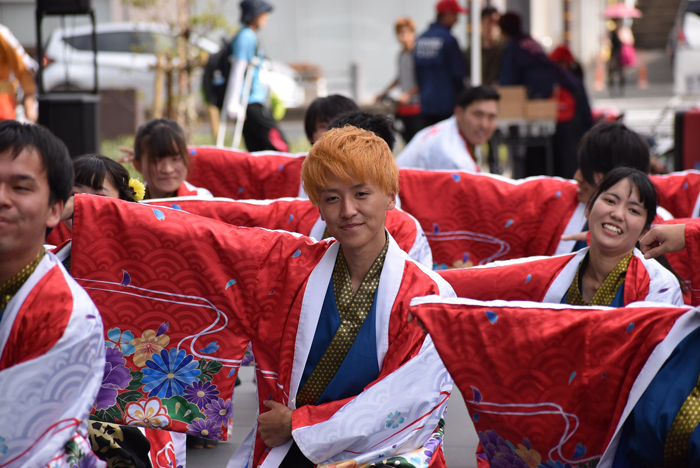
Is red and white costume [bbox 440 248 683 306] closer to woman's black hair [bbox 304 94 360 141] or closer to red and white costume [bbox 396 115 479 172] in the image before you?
woman's black hair [bbox 304 94 360 141]

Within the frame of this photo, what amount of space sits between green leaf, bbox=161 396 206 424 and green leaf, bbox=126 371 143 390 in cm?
9

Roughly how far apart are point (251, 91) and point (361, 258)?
4.49 m

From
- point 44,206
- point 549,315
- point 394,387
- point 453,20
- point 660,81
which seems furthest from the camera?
point 660,81

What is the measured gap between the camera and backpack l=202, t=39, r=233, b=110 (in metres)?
6.82

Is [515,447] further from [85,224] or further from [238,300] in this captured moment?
[85,224]

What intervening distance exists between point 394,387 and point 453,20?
5777 mm

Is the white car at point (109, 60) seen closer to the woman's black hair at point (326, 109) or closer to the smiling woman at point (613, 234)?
the woman's black hair at point (326, 109)

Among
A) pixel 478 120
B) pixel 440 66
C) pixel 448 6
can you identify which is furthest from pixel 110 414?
pixel 448 6

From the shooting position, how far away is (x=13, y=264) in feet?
5.91

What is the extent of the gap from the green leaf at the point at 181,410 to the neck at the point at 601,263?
1.30 meters

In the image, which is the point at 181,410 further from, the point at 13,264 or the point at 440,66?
the point at 440,66

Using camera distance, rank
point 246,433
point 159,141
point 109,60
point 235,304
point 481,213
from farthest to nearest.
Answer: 1. point 109,60
2. point 481,213
3. point 159,141
4. point 246,433
5. point 235,304

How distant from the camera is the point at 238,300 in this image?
2.38m

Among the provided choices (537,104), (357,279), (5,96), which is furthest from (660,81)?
(357,279)
